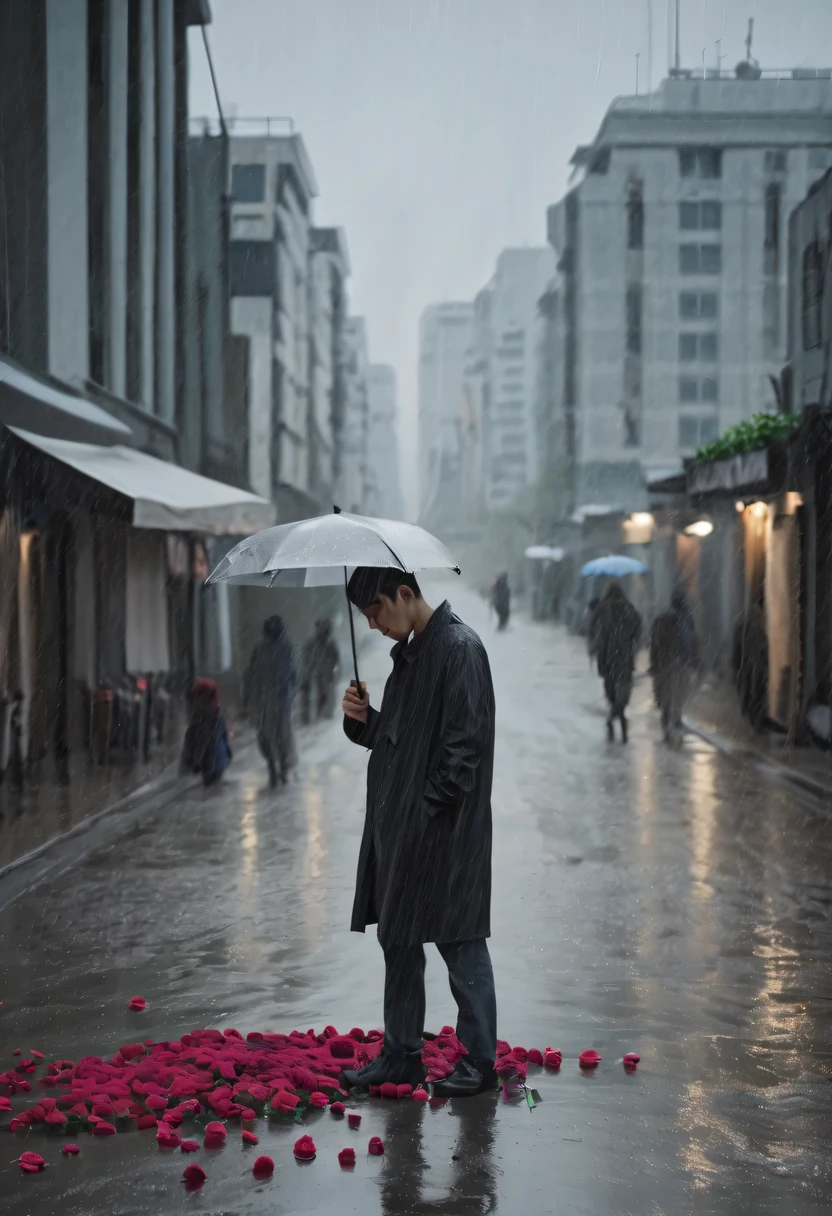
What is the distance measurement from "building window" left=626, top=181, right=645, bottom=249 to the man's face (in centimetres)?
6035

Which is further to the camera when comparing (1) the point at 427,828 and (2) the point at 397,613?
(2) the point at 397,613

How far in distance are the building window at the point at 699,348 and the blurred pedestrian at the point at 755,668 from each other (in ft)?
150

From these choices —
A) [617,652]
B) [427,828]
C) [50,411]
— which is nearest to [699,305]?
[617,652]

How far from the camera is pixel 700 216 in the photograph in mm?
62438

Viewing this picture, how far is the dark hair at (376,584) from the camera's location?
15.8 feet

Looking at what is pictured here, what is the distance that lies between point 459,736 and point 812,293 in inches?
764

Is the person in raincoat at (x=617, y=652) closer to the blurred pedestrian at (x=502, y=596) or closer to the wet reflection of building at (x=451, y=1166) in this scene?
the wet reflection of building at (x=451, y=1166)

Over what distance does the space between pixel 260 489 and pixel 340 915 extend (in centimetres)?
3819

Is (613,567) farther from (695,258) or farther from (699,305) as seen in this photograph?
(695,258)

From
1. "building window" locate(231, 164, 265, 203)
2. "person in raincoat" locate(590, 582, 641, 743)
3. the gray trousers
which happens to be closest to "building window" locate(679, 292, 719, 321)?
"building window" locate(231, 164, 265, 203)

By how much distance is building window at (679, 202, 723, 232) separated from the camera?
204 ft

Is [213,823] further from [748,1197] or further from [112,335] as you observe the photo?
[112,335]

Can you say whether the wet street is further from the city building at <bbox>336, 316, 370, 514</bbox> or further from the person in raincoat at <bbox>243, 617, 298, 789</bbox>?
the city building at <bbox>336, 316, 370, 514</bbox>

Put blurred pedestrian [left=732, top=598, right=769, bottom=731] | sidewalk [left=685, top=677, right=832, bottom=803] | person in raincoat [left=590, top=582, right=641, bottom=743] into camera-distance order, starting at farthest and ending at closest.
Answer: blurred pedestrian [left=732, top=598, right=769, bottom=731], person in raincoat [left=590, top=582, right=641, bottom=743], sidewalk [left=685, top=677, right=832, bottom=803]
